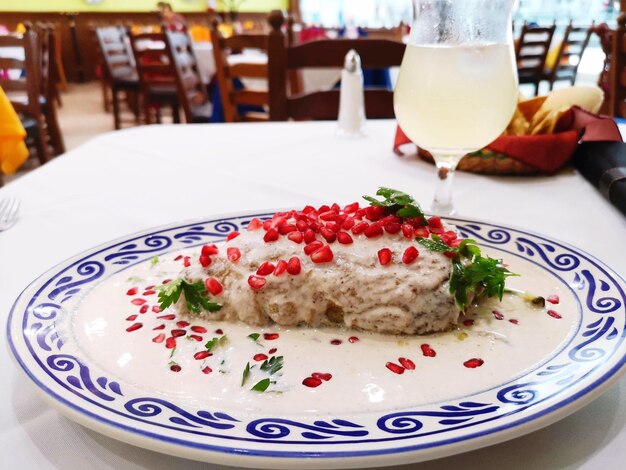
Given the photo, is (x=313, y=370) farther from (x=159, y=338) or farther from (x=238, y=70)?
(x=238, y=70)

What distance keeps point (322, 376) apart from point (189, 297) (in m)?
0.24

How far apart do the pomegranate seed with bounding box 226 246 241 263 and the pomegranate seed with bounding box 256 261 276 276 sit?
5 centimetres

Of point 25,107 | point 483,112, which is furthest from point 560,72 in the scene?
point 483,112

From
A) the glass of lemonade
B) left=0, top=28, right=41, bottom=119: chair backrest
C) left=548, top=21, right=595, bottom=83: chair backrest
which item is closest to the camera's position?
the glass of lemonade

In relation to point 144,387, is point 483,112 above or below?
above

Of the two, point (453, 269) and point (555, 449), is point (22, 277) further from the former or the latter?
point (555, 449)

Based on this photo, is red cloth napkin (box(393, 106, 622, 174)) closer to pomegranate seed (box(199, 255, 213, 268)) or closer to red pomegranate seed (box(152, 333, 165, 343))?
pomegranate seed (box(199, 255, 213, 268))

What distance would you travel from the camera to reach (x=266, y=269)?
78 centimetres

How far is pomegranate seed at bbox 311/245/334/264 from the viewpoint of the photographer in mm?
767

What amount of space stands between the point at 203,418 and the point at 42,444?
0.18m

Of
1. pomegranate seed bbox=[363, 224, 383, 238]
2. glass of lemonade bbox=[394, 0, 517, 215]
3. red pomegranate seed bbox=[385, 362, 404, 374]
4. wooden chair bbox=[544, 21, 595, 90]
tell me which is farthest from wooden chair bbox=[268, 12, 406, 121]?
wooden chair bbox=[544, 21, 595, 90]

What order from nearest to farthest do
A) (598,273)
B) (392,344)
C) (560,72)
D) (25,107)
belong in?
(392,344) → (598,273) → (25,107) → (560,72)

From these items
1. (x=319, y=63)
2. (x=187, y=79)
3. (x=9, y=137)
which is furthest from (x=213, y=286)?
(x=187, y=79)

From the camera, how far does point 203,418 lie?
54cm
